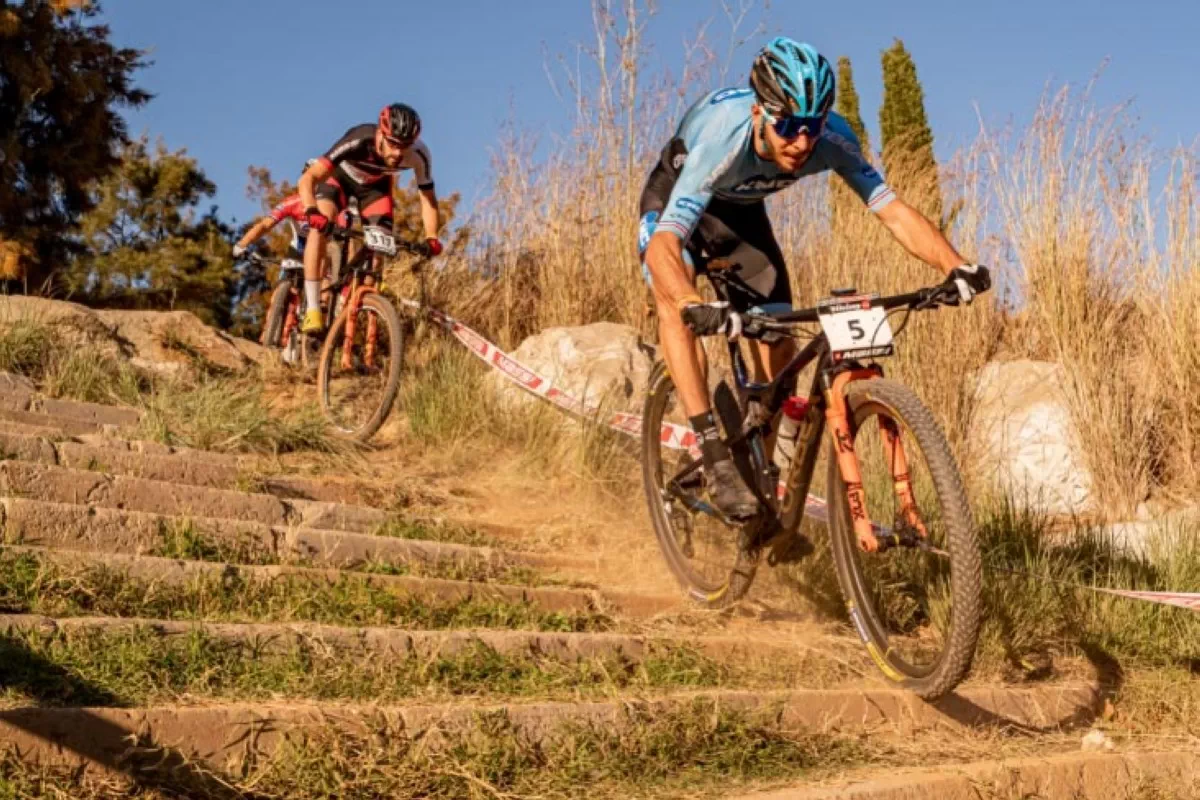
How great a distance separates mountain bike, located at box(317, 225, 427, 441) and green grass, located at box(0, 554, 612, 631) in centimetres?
350

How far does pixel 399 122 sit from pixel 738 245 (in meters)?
3.75

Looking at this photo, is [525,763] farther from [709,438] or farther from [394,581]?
[709,438]

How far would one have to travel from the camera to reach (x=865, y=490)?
4.25m

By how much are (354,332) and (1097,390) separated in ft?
14.4

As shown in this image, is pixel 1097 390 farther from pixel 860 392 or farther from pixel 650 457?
pixel 860 392

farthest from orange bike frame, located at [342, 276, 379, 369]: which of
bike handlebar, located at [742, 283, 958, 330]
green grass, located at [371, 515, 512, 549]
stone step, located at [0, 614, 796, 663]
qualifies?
bike handlebar, located at [742, 283, 958, 330]

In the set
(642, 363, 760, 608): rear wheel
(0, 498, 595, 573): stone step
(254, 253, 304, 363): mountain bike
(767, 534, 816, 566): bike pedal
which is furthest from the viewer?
(254, 253, 304, 363): mountain bike

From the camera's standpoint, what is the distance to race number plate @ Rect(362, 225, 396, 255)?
819 centimetres

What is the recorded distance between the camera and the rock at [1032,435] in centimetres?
750

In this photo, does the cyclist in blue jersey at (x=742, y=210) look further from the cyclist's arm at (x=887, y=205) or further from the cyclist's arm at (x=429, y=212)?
the cyclist's arm at (x=429, y=212)

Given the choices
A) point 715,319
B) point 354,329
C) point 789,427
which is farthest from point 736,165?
point 354,329

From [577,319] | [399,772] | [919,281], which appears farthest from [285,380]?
[399,772]

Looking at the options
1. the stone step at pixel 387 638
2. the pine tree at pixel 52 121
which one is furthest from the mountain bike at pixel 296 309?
the pine tree at pixel 52 121

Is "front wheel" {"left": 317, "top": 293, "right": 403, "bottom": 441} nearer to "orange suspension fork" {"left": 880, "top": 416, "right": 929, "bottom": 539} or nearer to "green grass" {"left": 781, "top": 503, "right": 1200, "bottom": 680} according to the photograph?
"green grass" {"left": 781, "top": 503, "right": 1200, "bottom": 680}
